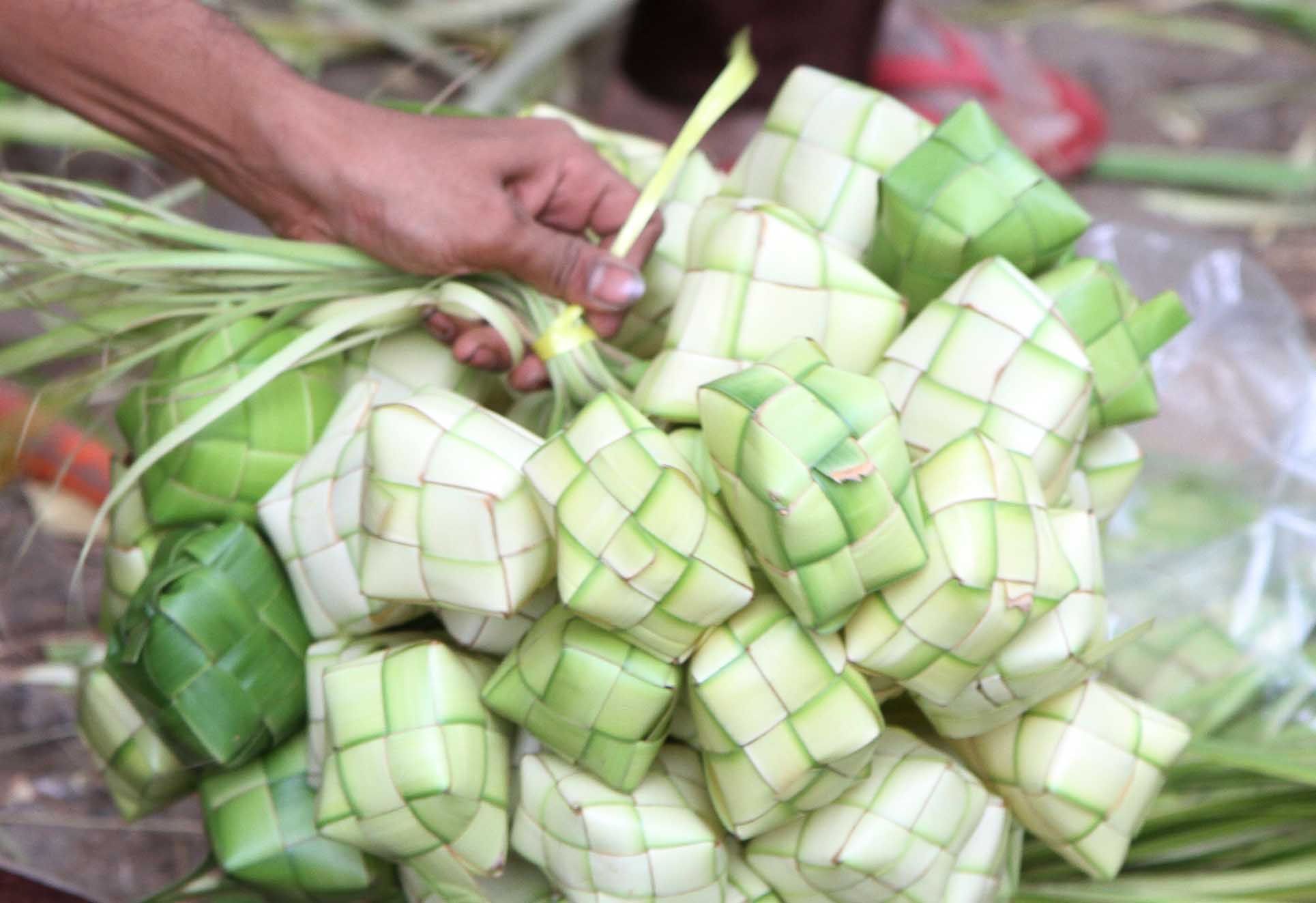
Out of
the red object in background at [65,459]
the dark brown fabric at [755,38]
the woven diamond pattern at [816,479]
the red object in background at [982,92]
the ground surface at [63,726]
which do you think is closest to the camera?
the woven diamond pattern at [816,479]

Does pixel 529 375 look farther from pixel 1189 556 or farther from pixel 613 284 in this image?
pixel 1189 556

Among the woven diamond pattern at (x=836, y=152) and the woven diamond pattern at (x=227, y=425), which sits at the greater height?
the woven diamond pattern at (x=836, y=152)

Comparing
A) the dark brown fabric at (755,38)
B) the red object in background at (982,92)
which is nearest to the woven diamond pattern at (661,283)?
the dark brown fabric at (755,38)

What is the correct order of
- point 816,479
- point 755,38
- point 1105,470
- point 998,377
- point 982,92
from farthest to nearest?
point 982,92
point 755,38
point 1105,470
point 998,377
point 816,479

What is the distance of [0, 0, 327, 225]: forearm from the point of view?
807mm

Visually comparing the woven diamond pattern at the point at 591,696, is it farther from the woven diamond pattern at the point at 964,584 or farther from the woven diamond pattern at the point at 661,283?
the woven diamond pattern at the point at 661,283

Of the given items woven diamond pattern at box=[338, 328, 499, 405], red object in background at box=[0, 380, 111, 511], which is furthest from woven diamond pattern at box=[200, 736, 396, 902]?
red object in background at box=[0, 380, 111, 511]

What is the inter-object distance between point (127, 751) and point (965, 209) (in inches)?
24.8

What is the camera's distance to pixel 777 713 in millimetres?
647

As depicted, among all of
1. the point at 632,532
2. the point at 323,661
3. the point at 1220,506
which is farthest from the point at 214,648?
the point at 1220,506

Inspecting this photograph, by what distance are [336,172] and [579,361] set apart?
0.20 meters

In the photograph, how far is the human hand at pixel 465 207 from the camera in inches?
31.1

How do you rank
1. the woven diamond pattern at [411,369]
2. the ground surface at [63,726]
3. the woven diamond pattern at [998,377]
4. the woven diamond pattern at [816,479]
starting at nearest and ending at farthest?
the woven diamond pattern at [816,479] < the woven diamond pattern at [998,377] < the woven diamond pattern at [411,369] < the ground surface at [63,726]

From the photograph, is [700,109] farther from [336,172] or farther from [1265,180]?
[1265,180]
